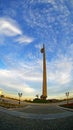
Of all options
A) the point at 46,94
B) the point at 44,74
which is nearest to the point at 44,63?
the point at 44,74

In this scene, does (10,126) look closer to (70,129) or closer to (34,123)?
(34,123)

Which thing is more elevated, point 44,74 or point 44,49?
point 44,49

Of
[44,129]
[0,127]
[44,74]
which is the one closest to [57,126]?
[44,129]

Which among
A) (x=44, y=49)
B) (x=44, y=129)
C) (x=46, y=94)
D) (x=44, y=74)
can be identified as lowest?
(x=44, y=129)

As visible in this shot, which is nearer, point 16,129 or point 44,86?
point 16,129

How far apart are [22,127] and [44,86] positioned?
39416 mm

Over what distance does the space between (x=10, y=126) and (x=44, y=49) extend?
47343mm

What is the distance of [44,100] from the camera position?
171ft

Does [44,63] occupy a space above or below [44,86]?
above

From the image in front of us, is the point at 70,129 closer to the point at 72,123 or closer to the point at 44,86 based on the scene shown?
the point at 72,123

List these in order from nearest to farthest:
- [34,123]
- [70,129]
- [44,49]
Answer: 1. [70,129]
2. [34,123]
3. [44,49]

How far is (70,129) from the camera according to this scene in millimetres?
15227

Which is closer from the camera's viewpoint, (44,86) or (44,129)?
(44,129)

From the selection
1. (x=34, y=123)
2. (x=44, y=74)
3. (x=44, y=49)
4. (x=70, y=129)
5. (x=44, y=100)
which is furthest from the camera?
(x=44, y=49)
